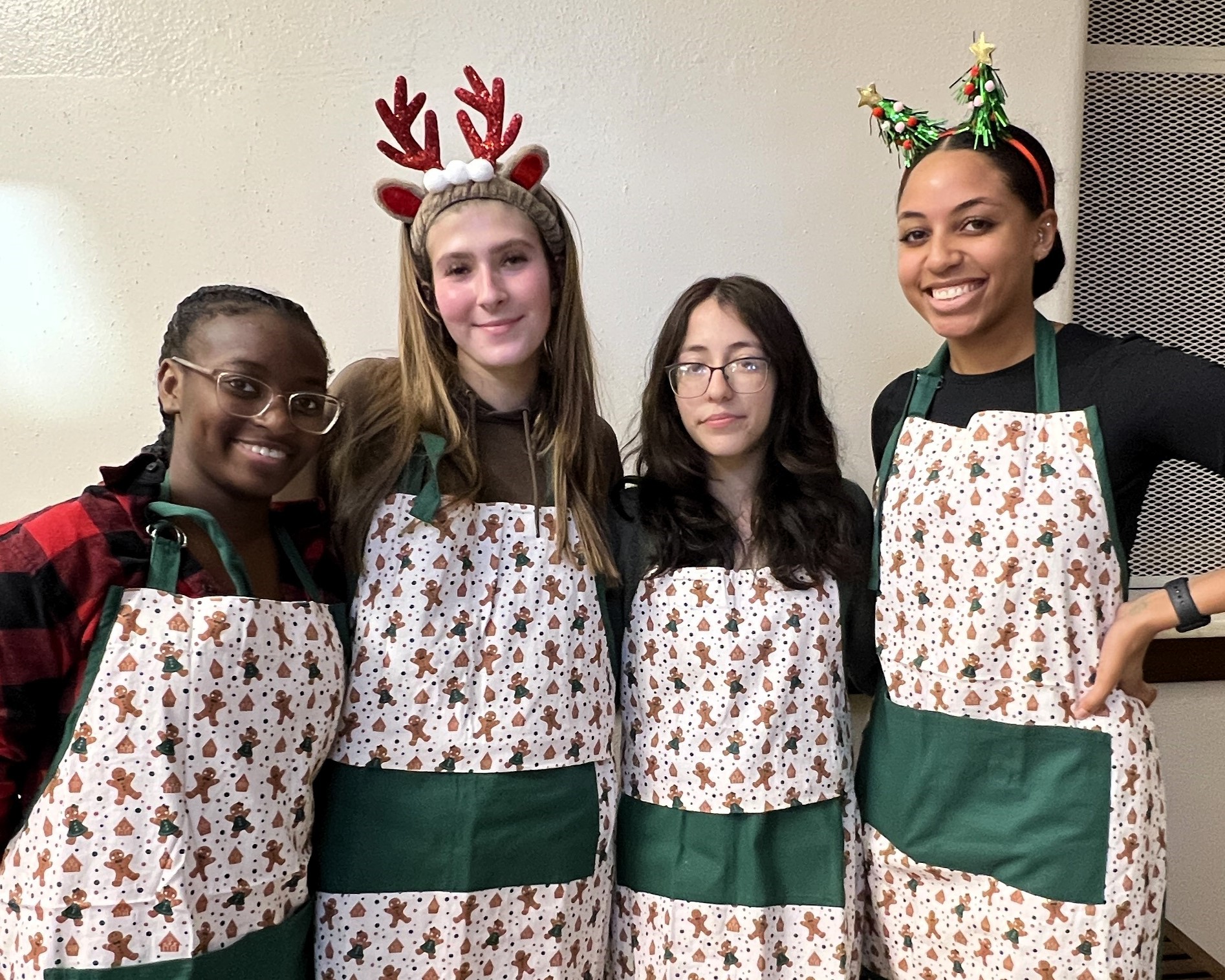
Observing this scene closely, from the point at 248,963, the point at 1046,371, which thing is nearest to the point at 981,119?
the point at 1046,371

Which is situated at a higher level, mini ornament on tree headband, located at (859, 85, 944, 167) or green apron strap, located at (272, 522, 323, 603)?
mini ornament on tree headband, located at (859, 85, 944, 167)

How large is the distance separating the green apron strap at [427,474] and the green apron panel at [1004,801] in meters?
0.84

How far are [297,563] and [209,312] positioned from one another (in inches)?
14.5

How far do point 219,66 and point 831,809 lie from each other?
1.83 metres

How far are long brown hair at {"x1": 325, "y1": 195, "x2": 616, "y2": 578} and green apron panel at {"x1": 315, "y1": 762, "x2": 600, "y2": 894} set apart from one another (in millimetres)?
354

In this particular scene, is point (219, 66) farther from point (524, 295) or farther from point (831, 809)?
point (831, 809)

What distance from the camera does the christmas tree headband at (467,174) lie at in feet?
4.87

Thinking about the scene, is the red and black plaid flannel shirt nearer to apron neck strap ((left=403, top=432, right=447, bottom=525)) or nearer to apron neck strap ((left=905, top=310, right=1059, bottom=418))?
apron neck strap ((left=403, top=432, right=447, bottom=525))

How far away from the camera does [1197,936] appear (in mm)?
2250

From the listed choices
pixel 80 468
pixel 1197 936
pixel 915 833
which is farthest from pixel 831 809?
pixel 80 468

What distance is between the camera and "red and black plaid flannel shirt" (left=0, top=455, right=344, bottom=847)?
108cm

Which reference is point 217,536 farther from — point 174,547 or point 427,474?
point 427,474

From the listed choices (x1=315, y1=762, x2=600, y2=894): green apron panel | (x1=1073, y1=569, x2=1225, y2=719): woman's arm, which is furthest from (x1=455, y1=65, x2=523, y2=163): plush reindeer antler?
(x1=1073, y1=569, x2=1225, y2=719): woman's arm

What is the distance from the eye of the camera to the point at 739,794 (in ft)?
4.77
